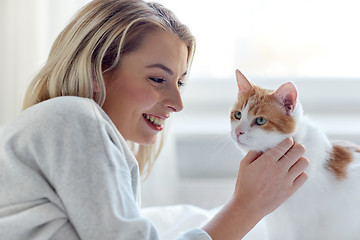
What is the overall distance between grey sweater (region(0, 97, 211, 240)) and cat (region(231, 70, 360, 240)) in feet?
1.26

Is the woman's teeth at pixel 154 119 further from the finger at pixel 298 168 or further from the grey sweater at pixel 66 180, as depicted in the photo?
the finger at pixel 298 168

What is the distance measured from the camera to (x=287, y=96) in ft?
3.35

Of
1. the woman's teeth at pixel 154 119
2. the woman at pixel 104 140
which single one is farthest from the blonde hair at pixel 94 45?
the woman's teeth at pixel 154 119

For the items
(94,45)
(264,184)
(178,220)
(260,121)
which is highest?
(94,45)

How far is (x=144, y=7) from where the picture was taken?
110 centimetres

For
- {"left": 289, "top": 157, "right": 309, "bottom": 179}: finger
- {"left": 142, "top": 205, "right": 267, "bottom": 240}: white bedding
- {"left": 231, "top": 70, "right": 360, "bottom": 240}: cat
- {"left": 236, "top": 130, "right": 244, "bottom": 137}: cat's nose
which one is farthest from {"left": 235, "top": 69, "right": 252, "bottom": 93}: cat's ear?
{"left": 142, "top": 205, "right": 267, "bottom": 240}: white bedding

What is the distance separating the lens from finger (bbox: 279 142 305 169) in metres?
0.98

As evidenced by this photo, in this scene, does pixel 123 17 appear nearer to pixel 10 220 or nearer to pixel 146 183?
pixel 10 220

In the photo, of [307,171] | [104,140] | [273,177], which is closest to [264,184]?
[273,177]

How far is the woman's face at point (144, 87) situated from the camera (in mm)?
1016

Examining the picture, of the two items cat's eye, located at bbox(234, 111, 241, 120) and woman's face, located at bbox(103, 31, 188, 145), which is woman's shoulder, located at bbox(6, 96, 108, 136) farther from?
cat's eye, located at bbox(234, 111, 241, 120)

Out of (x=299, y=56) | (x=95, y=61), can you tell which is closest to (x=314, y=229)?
(x=95, y=61)

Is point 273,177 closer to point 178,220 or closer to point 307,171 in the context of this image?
point 307,171

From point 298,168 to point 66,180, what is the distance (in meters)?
0.55
